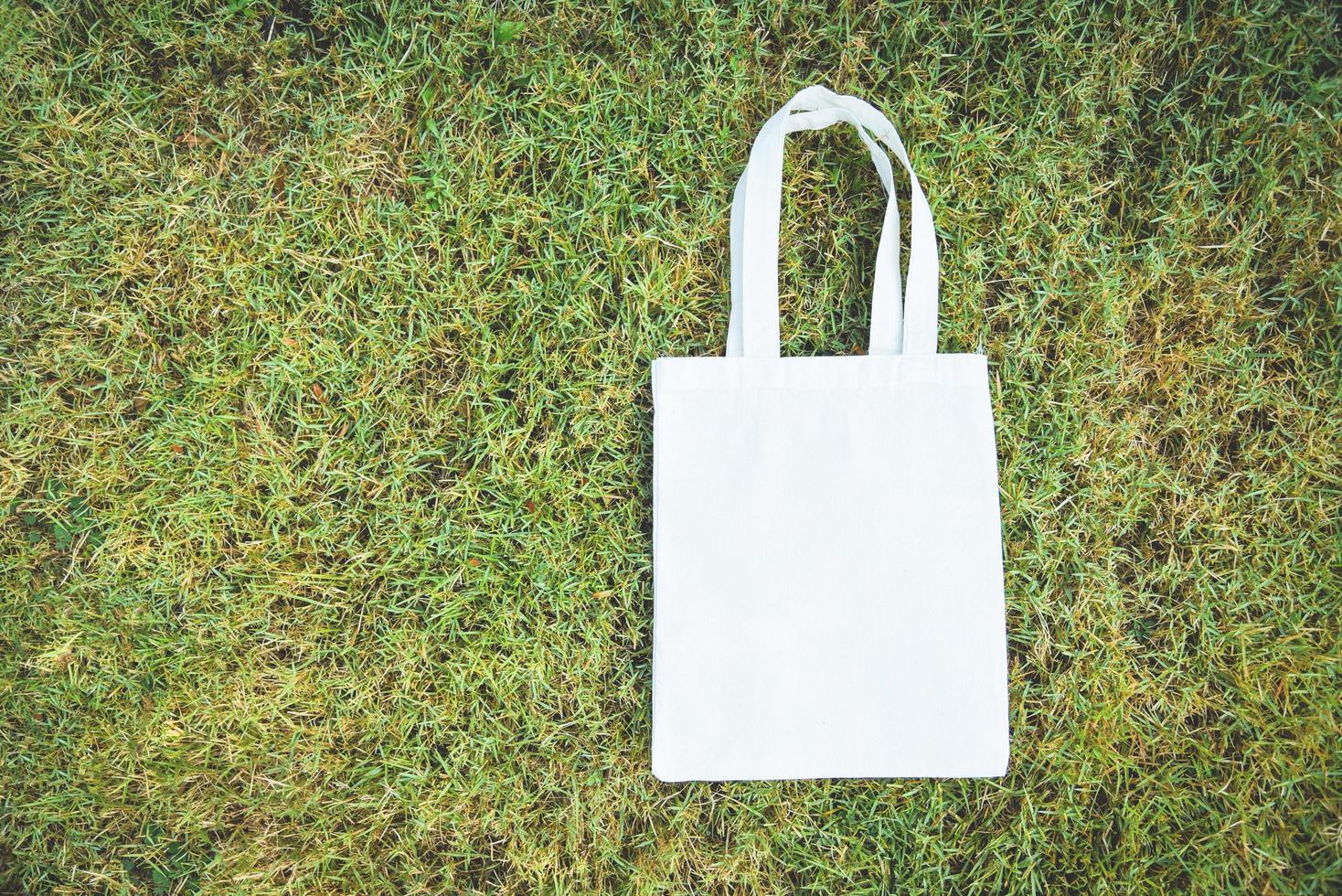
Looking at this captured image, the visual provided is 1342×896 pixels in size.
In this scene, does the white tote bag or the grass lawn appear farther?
the grass lawn

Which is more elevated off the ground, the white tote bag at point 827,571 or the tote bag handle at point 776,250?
the tote bag handle at point 776,250

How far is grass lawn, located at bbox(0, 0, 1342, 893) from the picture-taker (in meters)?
1.33

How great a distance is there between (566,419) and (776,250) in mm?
481

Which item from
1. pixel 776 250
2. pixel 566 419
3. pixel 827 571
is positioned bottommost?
pixel 827 571

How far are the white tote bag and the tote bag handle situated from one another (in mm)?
83

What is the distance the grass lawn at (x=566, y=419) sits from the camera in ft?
4.35

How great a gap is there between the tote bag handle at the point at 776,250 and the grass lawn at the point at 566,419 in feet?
0.26

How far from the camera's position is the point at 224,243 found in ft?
4.58

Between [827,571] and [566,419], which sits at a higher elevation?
[566,419]

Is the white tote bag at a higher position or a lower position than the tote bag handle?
lower

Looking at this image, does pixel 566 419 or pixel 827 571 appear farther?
pixel 566 419

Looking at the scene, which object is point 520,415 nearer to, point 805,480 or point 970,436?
point 805,480

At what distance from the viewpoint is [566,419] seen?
135 centimetres

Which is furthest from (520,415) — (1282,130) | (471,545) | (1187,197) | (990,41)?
(1282,130)
